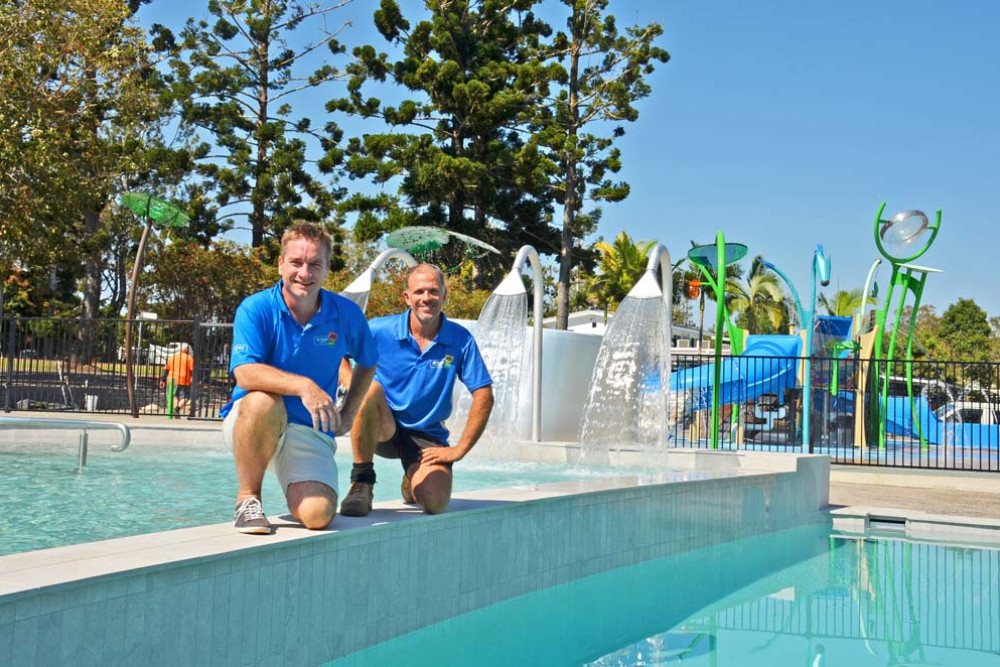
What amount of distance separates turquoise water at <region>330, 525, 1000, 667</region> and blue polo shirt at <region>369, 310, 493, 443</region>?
91cm

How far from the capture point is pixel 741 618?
17.3 feet

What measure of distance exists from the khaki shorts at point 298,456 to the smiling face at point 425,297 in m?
0.86

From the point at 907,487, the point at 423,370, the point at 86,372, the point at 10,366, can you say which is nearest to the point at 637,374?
the point at 907,487

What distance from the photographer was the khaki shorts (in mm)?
3496

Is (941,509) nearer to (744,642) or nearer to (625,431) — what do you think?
(625,431)

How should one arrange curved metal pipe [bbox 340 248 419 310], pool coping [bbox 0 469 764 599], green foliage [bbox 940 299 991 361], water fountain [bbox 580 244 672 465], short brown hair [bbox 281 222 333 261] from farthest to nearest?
green foliage [bbox 940 299 991 361], curved metal pipe [bbox 340 248 419 310], water fountain [bbox 580 244 672 465], short brown hair [bbox 281 222 333 261], pool coping [bbox 0 469 764 599]

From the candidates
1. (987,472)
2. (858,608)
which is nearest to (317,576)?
(858,608)

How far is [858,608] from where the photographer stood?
563 centimetres

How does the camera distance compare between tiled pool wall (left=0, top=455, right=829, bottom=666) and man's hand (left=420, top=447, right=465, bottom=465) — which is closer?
tiled pool wall (left=0, top=455, right=829, bottom=666)

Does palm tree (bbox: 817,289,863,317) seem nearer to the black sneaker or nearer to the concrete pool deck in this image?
the concrete pool deck

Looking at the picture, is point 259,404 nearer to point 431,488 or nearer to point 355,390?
point 355,390

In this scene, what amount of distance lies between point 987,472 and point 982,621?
7.10 meters

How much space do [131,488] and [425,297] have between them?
3126mm

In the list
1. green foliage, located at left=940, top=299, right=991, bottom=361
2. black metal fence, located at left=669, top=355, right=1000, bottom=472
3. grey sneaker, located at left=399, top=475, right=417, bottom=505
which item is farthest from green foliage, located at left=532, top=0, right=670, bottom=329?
green foliage, located at left=940, top=299, right=991, bottom=361
